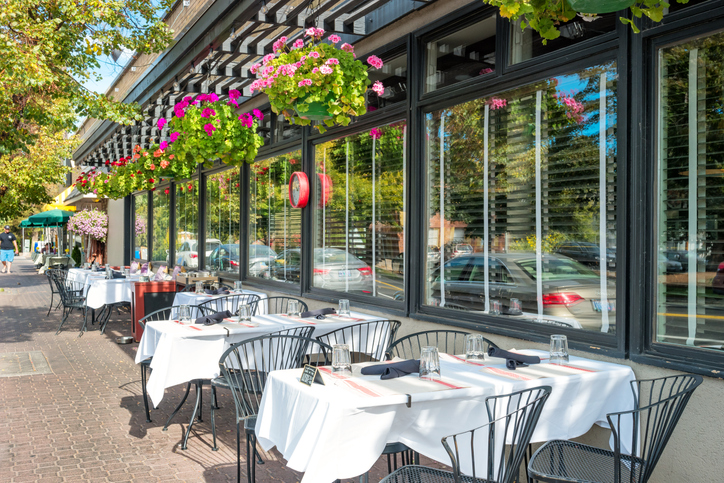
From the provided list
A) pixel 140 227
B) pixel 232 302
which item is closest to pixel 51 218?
pixel 140 227

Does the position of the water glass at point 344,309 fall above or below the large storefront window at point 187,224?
below

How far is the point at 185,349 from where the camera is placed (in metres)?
4.22

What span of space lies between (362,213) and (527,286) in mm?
2430

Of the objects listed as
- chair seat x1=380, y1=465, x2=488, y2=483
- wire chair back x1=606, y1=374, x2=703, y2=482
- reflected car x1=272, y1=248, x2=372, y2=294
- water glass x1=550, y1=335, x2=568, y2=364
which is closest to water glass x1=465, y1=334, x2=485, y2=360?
water glass x1=550, y1=335, x2=568, y2=364

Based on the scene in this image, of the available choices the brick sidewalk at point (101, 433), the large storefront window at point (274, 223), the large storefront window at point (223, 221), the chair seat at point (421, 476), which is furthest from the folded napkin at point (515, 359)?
the large storefront window at point (223, 221)

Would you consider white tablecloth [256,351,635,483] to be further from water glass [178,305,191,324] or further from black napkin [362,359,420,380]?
water glass [178,305,191,324]

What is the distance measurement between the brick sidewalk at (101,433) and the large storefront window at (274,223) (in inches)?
87.0

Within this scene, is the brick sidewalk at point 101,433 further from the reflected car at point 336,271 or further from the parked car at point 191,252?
the parked car at point 191,252

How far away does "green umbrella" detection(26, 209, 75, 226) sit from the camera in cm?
1953

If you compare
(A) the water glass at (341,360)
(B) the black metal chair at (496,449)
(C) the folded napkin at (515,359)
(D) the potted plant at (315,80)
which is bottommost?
(B) the black metal chair at (496,449)

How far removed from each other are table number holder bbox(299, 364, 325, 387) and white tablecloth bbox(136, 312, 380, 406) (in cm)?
172

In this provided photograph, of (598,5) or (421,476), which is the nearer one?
(598,5)

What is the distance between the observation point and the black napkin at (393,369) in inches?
114

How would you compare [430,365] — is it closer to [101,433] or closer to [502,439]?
[502,439]
